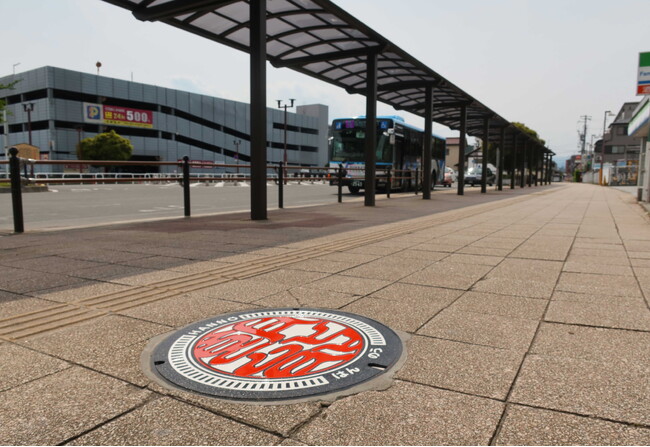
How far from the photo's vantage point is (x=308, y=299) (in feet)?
11.6

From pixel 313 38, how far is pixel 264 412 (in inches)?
451

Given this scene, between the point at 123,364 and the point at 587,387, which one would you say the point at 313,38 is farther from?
the point at 587,387

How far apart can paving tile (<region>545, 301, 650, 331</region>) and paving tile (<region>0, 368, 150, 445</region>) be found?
2.63 metres

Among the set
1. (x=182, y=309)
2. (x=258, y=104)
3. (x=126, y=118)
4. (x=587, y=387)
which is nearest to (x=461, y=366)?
(x=587, y=387)

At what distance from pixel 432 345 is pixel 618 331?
122cm

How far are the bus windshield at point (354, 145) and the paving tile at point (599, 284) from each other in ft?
57.1

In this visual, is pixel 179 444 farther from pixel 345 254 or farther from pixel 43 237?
pixel 43 237

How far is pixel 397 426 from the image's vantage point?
5.67 ft

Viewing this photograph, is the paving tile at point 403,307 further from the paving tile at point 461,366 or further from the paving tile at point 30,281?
the paving tile at point 30,281

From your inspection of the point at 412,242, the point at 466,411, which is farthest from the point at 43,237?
the point at 466,411

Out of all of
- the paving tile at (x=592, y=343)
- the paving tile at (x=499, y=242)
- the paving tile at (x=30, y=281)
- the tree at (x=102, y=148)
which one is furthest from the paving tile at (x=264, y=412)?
the tree at (x=102, y=148)

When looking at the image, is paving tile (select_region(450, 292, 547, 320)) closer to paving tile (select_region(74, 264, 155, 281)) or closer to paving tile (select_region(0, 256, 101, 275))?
paving tile (select_region(74, 264, 155, 281))

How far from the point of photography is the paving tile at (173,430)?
1635 mm

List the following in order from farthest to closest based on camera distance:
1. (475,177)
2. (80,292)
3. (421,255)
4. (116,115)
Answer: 1. (116,115)
2. (475,177)
3. (421,255)
4. (80,292)
